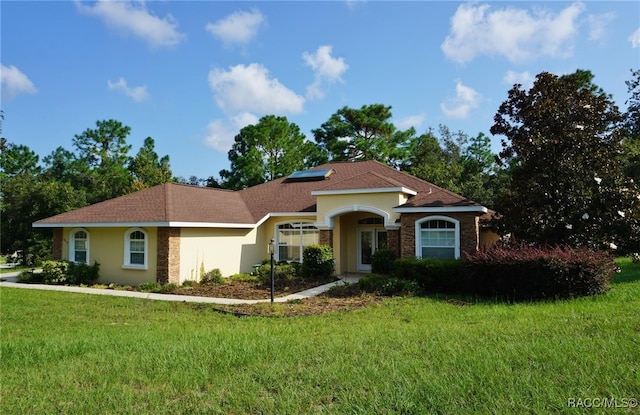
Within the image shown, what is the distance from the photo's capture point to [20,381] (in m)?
5.77

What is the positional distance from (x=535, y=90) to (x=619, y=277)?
7426 mm

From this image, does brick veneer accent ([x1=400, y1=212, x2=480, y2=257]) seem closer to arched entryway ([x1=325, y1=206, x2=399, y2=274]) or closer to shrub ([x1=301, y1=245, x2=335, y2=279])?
arched entryway ([x1=325, y1=206, x2=399, y2=274])

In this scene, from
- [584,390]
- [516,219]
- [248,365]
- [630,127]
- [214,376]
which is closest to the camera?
[584,390]

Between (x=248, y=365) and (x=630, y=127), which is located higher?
(x=630, y=127)

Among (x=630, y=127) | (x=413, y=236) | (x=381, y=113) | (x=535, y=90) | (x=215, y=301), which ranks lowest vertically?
(x=215, y=301)

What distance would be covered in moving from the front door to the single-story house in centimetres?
5

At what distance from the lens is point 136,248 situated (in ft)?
59.0

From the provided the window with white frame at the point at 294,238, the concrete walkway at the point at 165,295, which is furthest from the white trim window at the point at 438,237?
the window with white frame at the point at 294,238

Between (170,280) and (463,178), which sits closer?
(170,280)

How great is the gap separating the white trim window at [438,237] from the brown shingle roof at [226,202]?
73 centimetres

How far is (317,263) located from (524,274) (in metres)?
8.63

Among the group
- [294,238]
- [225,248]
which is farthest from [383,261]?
[225,248]

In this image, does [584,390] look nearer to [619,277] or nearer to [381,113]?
[619,277]

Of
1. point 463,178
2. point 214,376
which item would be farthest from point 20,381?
point 463,178
